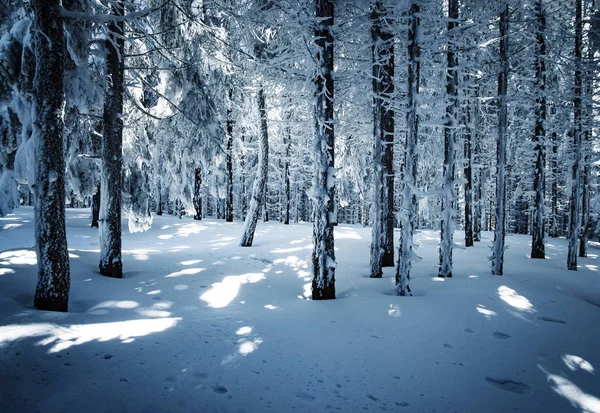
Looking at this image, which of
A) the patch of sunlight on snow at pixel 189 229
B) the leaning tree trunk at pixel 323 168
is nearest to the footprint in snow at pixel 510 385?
the leaning tree trunk at pixel 323 168

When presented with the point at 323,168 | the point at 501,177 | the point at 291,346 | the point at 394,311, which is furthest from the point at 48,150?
the point at 501,177

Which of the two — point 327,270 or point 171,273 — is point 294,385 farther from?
point 171,273

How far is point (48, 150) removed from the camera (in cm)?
443

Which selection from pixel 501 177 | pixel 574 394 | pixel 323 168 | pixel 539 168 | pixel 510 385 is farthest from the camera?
pixel 539 168

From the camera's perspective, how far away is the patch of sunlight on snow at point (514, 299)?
5.77 metres

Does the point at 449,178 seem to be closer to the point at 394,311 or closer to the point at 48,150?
the point at 394,311

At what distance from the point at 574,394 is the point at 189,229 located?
51.5 feet

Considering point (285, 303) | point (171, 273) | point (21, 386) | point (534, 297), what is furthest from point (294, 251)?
point (21, 386)

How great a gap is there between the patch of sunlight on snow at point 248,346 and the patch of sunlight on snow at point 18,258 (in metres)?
5.75

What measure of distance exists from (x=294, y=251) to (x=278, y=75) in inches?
247

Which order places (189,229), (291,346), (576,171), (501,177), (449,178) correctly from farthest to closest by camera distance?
(189,229) < (576,171) < (501,177) < (449,178) < (291,346)

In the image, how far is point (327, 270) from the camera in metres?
5.88

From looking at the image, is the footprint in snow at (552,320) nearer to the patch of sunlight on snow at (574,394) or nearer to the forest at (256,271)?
the forest at (256,271)

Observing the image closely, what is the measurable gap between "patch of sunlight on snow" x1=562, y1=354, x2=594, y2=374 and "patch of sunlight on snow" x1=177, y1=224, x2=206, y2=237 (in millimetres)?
14182
